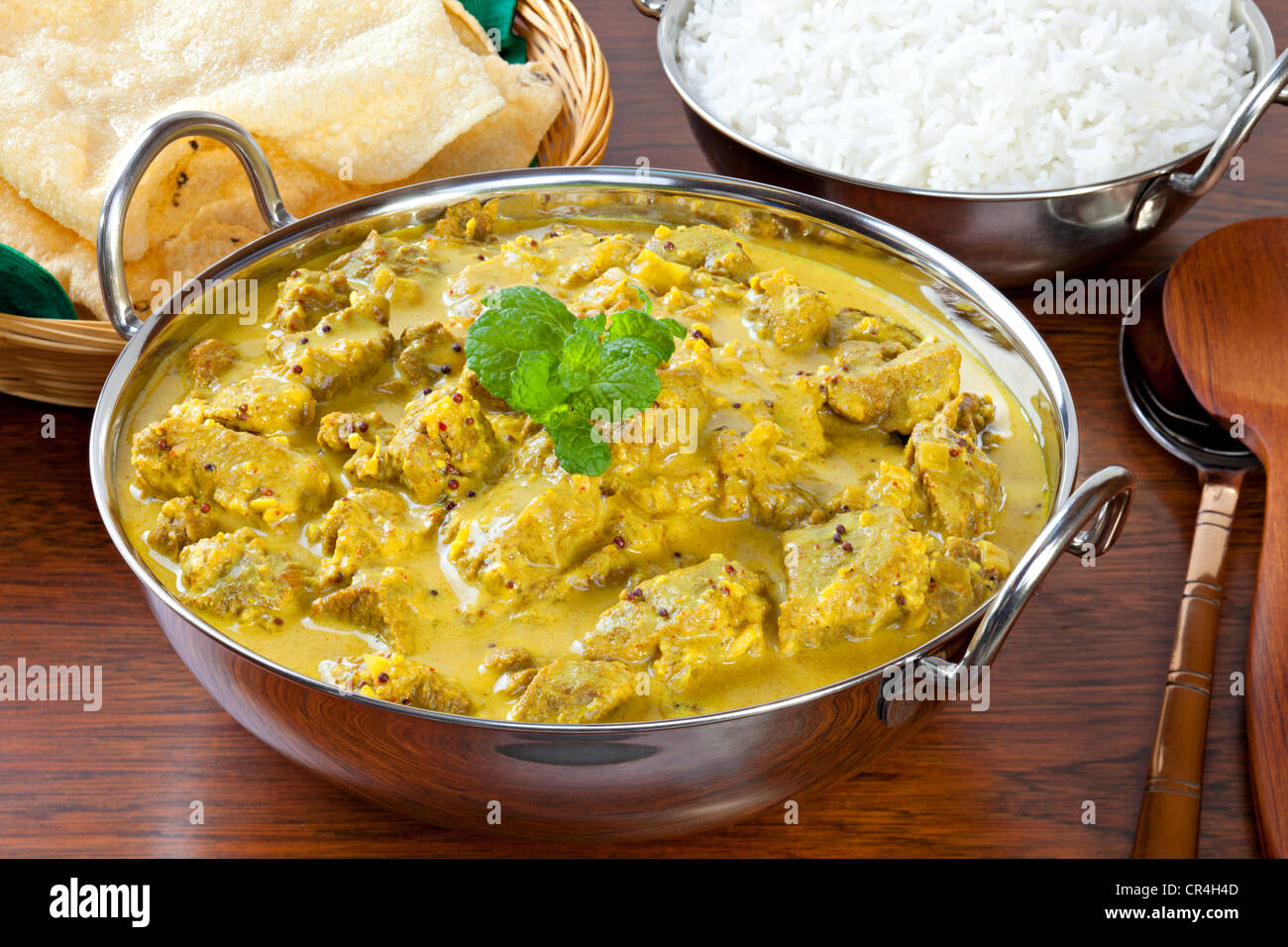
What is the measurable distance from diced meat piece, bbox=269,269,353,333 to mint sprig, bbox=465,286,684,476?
422 millimetres

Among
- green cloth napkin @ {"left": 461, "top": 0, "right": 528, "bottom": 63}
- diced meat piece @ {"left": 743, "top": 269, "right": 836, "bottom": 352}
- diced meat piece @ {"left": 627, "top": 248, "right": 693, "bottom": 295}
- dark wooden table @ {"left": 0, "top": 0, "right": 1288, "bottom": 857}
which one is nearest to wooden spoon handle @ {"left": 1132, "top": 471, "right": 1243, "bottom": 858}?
dark wooden table @ {"left": 0, "top": 0, "right": 1288, "bottom": 857}

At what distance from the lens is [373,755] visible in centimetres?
138

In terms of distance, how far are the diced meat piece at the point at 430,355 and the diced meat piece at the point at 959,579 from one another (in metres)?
0.80

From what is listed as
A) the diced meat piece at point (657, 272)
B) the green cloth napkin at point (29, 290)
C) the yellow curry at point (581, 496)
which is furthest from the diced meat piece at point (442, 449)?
the green cloth napkin at point (29, 290)

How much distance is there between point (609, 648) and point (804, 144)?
1.43 meters

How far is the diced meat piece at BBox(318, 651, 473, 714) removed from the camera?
4.65ft

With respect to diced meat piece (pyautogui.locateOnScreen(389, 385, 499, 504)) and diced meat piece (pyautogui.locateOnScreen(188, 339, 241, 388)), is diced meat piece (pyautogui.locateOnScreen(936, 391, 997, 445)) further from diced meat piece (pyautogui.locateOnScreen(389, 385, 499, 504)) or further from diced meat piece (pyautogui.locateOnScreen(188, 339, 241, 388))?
diced meat piece (pyautogui.locateOnScreen(188, 339, 241, 388))

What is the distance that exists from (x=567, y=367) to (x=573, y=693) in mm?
469

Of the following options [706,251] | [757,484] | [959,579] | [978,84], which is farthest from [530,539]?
[978,84]

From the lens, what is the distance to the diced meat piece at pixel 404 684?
1417 mm

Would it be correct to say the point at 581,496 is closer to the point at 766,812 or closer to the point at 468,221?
the point at 766,812

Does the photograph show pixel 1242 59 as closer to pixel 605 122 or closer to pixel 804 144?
pixel 804 144

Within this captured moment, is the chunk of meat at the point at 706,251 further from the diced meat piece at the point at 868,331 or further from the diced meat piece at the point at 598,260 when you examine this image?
the diced meat piece at the point at 868,331

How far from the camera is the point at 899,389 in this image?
72.5 inches
